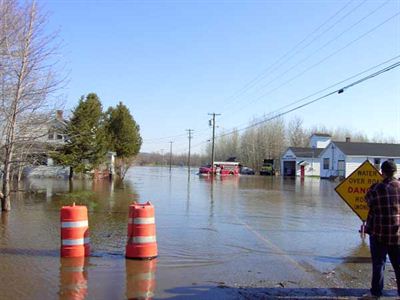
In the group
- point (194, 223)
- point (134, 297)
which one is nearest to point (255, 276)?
point (134, 297)

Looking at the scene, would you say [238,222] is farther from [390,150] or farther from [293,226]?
[390,150]

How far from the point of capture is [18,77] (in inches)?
534

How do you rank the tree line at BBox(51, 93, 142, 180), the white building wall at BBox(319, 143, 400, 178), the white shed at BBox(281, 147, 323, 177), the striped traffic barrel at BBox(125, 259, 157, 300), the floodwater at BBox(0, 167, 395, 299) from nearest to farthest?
the striped traffic barrel at BBox(125, 259, 157, 300), the floodwater at BBox(0, 167, 395, 299), the tree line at BBox(51, 93, 142, 180), the white building wall at BBox(319, 143, 400, 178), the white shed at BBox(281, 147, 323, 177)

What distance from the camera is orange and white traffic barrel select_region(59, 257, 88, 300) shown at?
20.2ft

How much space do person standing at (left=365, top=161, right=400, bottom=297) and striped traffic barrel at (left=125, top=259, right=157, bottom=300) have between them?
3.06 meters

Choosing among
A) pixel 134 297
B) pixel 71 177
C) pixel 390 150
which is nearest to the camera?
pixel 134 297

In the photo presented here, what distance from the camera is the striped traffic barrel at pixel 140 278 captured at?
6.27 meters

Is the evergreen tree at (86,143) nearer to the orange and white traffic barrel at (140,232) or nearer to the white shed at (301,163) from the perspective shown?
the orange and white traffic barrel at (140,232)

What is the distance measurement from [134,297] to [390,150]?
64767 millimetres

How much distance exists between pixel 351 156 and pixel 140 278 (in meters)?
58.7

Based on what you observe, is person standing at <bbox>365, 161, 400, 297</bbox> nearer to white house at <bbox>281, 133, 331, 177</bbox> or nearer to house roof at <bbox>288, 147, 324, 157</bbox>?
white house at <bbox>281, 133, 331, 177</bbox>

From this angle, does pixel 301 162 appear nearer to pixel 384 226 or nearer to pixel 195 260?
pixel 195 260

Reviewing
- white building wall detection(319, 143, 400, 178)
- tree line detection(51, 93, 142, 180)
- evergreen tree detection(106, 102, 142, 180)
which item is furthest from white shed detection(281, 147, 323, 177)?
tree line detection(51, 93, 142, 180)

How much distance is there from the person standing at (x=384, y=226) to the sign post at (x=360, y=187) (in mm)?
4812
